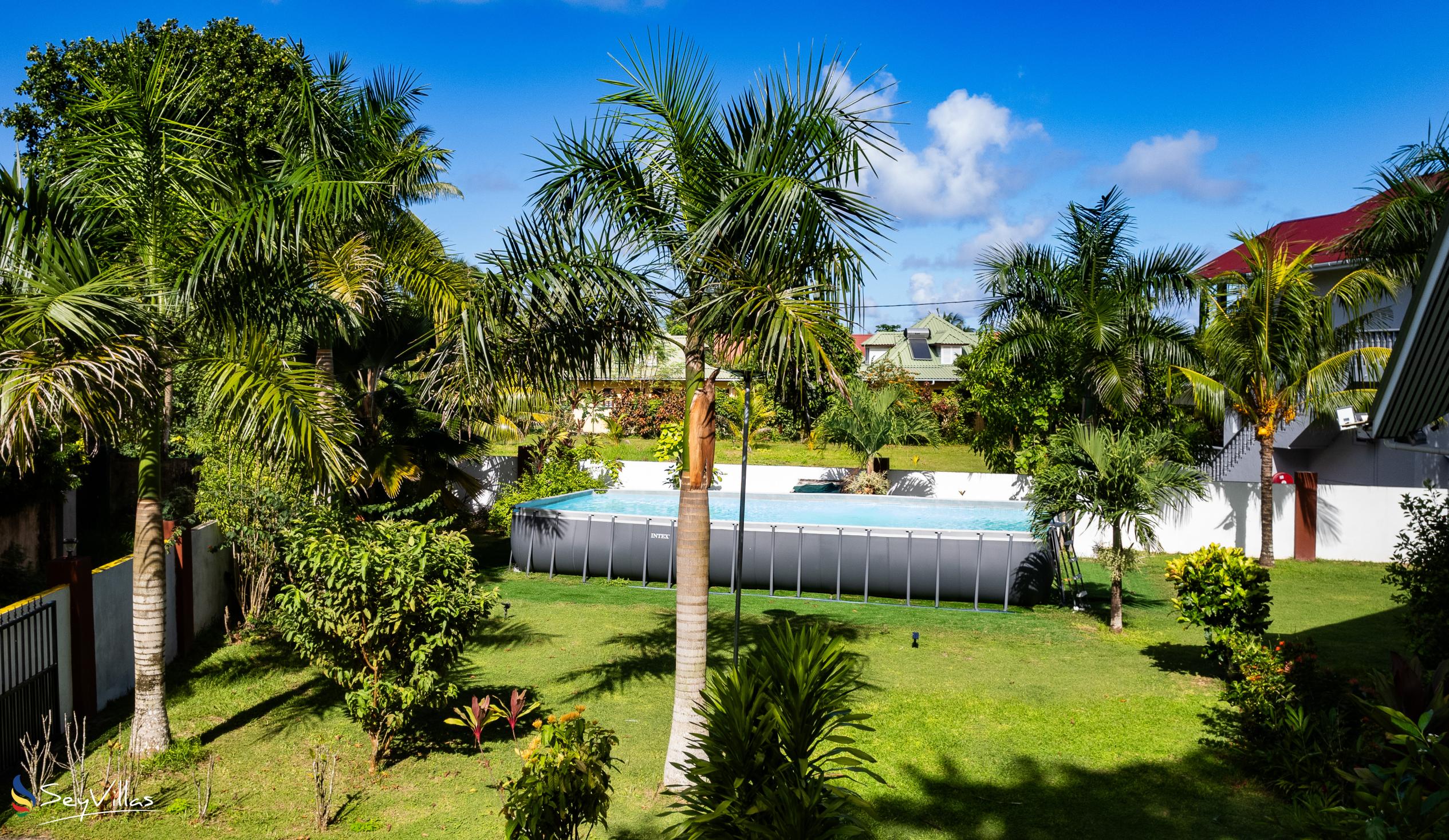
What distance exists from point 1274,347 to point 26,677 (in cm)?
1776

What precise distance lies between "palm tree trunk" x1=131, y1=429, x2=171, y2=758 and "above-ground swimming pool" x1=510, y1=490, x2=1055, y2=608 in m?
7.70

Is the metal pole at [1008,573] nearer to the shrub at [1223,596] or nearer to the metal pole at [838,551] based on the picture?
the metal pole at [838,551]

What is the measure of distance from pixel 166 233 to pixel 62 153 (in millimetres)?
1180

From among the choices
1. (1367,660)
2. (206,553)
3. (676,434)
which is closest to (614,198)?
(206,553)

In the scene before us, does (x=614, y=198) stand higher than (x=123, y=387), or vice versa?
(x=614, y=198)

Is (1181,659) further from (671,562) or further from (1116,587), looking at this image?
(671,562)

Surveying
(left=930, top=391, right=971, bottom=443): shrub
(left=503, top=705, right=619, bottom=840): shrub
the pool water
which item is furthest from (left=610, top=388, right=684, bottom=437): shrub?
(left=503, top=705, right=619, bottom=840): shrub

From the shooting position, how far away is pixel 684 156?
23.0 ft

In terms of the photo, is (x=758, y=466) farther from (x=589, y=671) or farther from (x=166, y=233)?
(x=166, y=233)

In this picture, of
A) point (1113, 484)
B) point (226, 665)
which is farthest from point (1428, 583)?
point (226, 665)

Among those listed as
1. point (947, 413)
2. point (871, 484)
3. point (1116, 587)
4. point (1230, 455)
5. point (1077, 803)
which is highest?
point (947, 413)

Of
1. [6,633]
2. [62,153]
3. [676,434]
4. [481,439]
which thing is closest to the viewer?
[6,633]

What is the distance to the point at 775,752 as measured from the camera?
4.04 meters

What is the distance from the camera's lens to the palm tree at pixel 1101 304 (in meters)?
15.7
